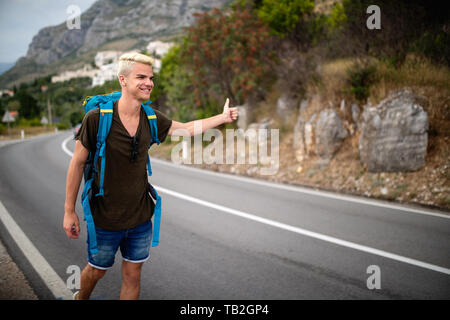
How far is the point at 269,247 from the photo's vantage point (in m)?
4.57

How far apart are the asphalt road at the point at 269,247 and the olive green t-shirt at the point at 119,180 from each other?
1.28m

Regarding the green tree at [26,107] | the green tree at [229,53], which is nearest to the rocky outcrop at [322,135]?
the green tree at [229,53]

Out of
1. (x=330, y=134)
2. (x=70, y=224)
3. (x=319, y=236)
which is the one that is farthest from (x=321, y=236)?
(x=330, y=134)

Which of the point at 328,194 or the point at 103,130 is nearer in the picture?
the point at 103,130

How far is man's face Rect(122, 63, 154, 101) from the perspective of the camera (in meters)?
2.36

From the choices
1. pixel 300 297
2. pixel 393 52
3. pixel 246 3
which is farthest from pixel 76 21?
pixel 246 3

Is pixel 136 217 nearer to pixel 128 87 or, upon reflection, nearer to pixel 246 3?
pixel 128 87

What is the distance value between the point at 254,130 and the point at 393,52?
5.39 meters

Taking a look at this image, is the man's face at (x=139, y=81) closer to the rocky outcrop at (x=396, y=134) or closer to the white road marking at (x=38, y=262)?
the white road marking at (x=38, y=262)

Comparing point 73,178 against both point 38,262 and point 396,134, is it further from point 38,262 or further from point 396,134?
point 396,134

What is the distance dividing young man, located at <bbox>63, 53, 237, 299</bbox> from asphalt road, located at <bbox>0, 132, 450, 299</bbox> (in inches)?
38.4

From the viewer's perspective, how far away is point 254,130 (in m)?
12.4

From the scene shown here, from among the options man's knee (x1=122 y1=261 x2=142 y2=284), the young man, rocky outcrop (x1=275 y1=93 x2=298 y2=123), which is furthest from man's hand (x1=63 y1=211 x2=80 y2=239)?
rocky outcrop (x1=275 y1=93 x2=298 y2=123)

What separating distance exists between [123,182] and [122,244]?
1.87ft
